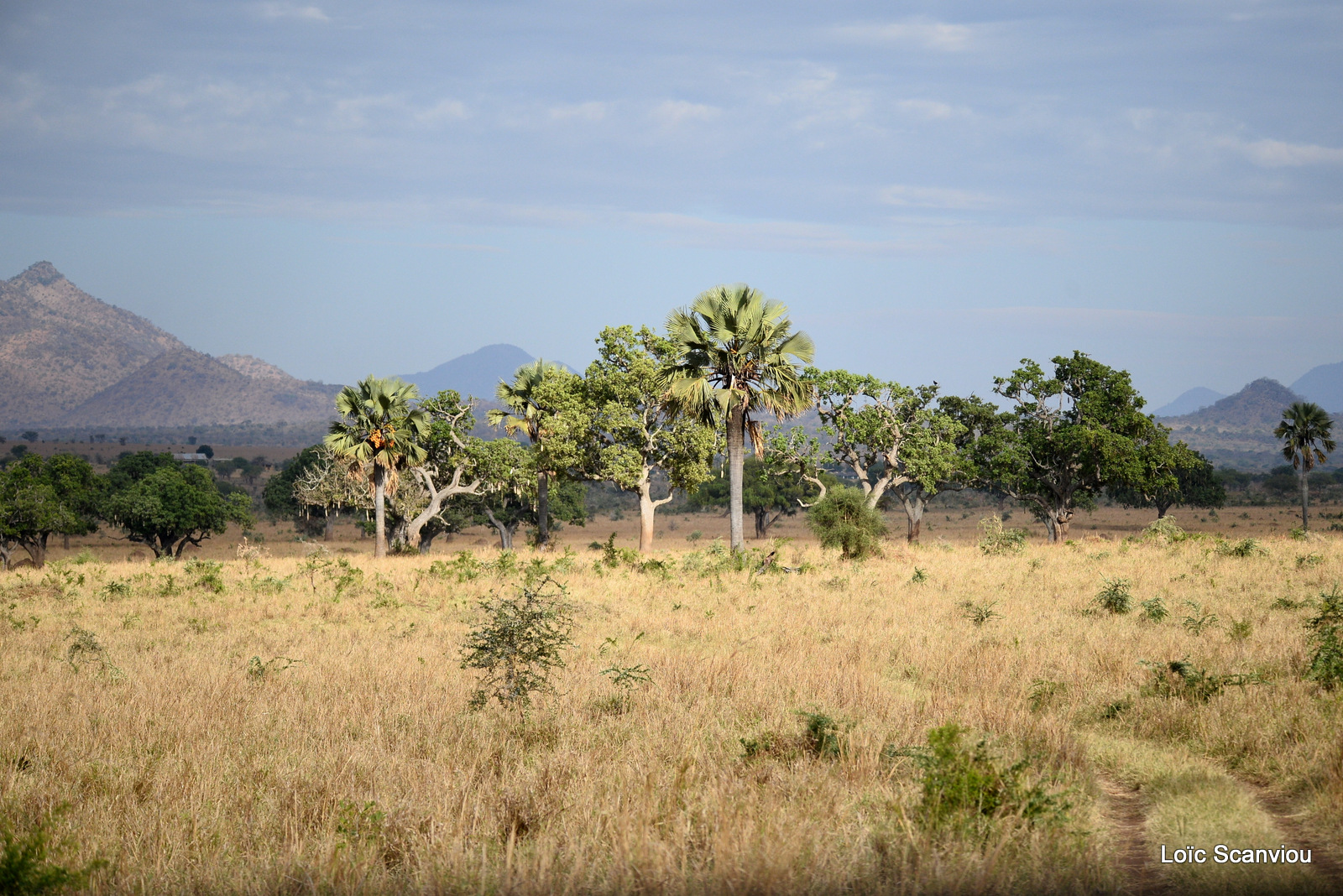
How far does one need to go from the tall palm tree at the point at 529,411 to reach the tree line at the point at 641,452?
0.10 metres

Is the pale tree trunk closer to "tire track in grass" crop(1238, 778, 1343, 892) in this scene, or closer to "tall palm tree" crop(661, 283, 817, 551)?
"tall palm tree" crop(661, 283, 817, 551)

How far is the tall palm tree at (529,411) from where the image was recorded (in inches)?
1615

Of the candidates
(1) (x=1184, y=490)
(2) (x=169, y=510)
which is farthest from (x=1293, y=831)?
(1) (x=1184, y=490)

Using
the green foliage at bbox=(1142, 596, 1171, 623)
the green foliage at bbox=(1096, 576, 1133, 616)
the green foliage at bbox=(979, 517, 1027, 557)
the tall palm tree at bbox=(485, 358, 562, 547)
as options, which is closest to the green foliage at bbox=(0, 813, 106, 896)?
the green foliage at bbox=(1142, 596, 1171, 623)

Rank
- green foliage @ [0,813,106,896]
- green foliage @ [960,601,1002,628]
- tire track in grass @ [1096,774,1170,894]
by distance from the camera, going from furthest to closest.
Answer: green foliage @ [960,601,1002,628]
tire track in grass @ [1096,774,1170,894]
green foliage @ [0,813,106,896]

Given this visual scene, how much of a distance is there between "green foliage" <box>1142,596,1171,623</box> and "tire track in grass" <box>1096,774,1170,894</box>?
7.82 metres

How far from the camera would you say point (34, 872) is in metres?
5.16

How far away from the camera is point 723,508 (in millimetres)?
105438

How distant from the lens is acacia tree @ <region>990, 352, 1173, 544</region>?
41.8m

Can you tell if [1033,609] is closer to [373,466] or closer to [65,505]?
[373,466]

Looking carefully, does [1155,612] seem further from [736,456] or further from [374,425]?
[374,425]

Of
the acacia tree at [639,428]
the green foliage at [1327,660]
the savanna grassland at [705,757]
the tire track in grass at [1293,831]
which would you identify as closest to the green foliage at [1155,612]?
the savanna grassland at [705,757]

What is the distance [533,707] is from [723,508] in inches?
3787

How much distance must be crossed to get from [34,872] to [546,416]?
117ft
